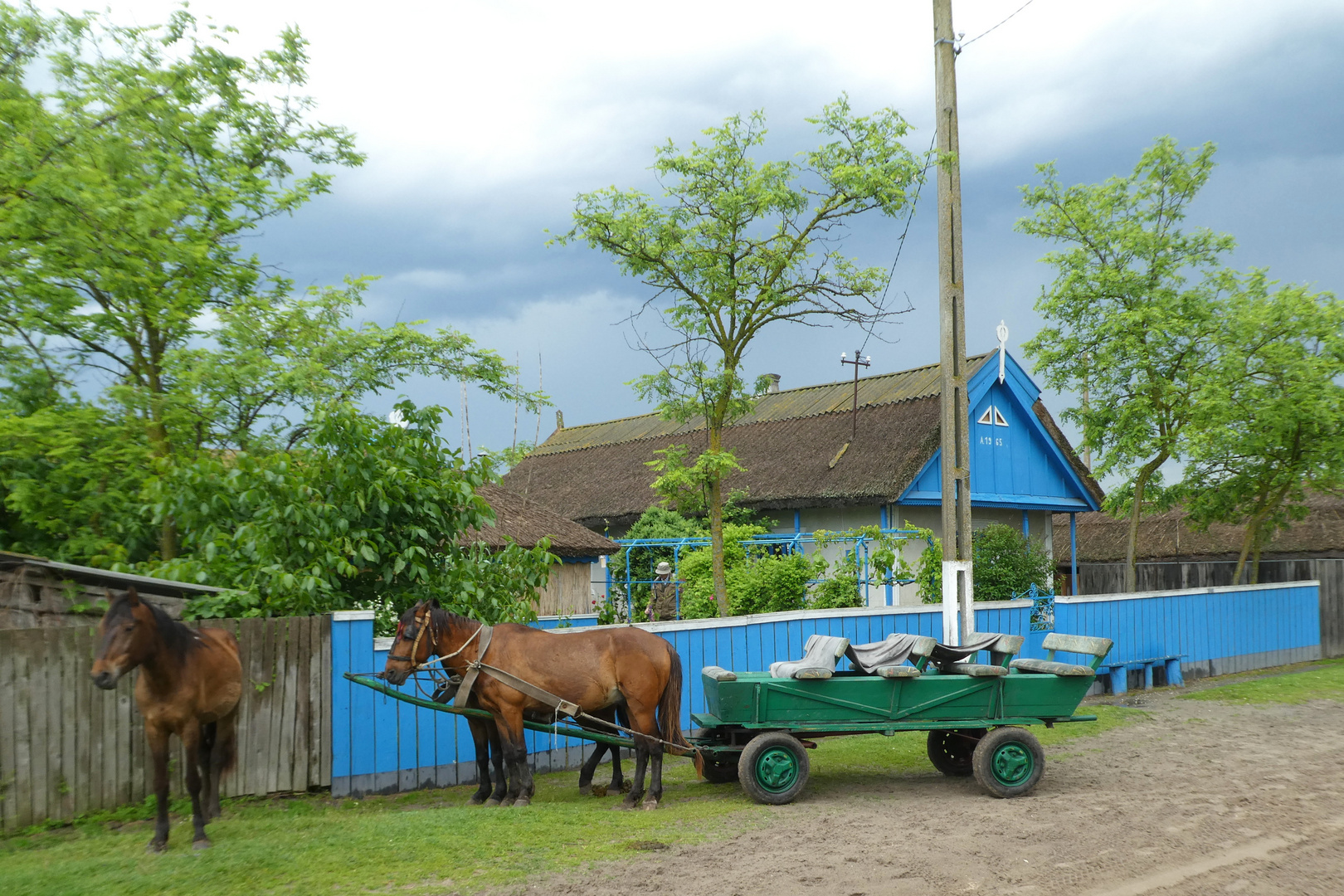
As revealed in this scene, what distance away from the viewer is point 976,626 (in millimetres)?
14094

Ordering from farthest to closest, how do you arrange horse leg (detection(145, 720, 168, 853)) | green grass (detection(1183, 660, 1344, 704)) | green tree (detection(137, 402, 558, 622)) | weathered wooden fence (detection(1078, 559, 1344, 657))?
weathered wooden fence (detection(1078, 559, 1344, 657)) < green grass (detection(1183, 660, 1344, 704)) < green tree (detection(137, 402, 558, 622)) < horse leg (detection(145, 720, 168, 853))

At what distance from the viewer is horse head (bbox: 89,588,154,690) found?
649 centimetres

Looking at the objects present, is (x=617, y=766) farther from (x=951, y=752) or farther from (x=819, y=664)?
(x=951, y=752)

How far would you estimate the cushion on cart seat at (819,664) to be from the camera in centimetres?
845

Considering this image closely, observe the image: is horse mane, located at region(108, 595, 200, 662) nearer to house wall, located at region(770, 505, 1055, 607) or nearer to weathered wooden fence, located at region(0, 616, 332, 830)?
weathered wooden fence, located at region(0, 616, 332, 830)

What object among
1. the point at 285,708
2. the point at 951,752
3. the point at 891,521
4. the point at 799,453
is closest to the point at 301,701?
the point at 285,708

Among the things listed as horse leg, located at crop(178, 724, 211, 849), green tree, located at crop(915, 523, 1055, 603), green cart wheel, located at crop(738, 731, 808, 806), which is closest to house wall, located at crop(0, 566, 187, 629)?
horse leg, located at crop(178, 724, 211, 849)

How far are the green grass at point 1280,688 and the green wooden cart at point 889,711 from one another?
7.64 meters

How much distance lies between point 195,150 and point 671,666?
9.93m

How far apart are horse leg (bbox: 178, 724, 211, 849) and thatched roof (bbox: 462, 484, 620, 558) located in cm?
1173

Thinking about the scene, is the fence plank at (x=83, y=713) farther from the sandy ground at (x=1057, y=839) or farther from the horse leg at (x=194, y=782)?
the sandy ground at (x=1057, y=839)

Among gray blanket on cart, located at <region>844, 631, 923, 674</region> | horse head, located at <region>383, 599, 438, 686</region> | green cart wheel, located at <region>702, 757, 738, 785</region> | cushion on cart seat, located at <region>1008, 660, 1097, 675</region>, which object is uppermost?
horse head, located at <region>383, 599, 438, 686</region>

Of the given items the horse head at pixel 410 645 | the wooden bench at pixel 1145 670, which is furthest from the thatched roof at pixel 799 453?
the horse head at pixel 410 645

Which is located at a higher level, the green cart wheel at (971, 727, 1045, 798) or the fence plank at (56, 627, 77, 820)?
the fence plank at (56, 627, 77, 820)
